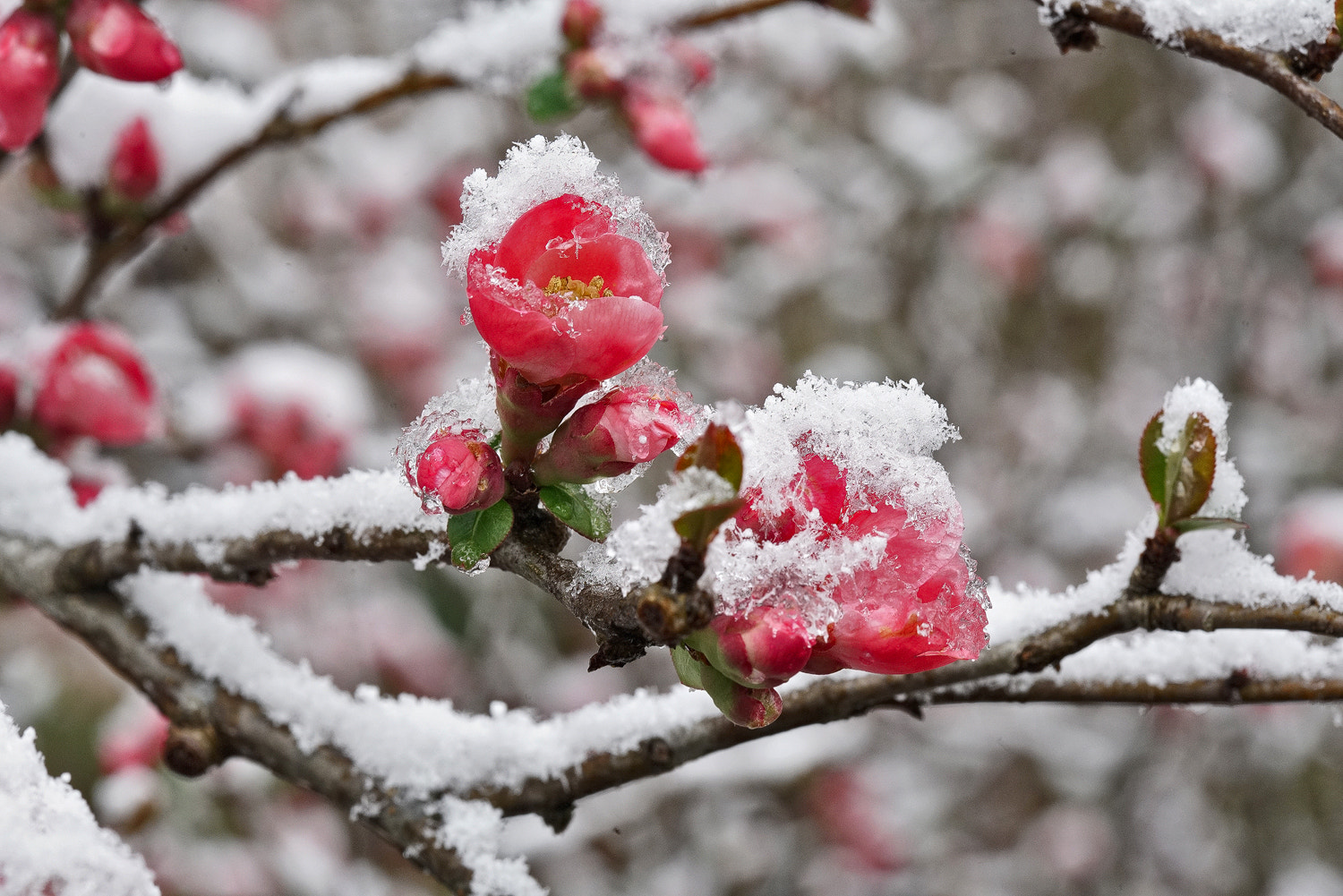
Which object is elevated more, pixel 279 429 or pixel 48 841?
pixel 279 429

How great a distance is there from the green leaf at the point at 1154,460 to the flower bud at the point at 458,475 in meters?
0.35

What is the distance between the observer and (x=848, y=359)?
3473 millimetres

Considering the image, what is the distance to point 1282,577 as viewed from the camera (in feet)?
2.03

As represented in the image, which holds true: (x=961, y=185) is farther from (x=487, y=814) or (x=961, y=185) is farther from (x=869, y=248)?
(x=487, y=814)

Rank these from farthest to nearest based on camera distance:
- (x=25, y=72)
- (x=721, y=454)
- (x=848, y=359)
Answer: (x=848, y=359) → (x=25, y=72) → (x=721, y=454)

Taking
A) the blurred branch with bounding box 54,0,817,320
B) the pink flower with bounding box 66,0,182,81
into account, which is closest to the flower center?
the pink flower with bounding box 66,0,182,81

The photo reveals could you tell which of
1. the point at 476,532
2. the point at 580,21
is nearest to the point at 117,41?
the point at 580,21

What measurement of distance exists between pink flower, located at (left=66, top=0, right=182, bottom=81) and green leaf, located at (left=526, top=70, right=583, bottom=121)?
417 millimetres

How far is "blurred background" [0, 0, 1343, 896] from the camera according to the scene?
214 centimetres

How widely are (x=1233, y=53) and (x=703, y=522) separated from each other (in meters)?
0.51

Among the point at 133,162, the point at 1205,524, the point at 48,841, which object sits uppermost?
the point at 133,162

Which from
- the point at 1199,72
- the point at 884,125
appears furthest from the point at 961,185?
the point at 1199,72

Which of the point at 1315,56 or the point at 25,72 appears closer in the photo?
the point at 1315,56

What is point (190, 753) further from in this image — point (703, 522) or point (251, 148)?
point (251, 148)
